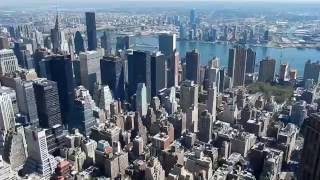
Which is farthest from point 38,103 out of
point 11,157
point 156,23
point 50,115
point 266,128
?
point 156,23

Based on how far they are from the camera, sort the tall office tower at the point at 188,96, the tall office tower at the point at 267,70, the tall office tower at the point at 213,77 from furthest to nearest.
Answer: the tall office tower at the point at 267,70
the tall office tower at the point at 213,77
the tall office tower at the point at 188,96

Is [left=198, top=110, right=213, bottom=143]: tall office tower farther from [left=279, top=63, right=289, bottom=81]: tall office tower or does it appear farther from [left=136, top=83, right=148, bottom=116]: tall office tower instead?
[left=279, top=63, right=289, bottom=81]: tall office tower

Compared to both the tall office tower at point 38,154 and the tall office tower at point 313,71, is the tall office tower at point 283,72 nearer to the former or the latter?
the tall office tower at point 313,71

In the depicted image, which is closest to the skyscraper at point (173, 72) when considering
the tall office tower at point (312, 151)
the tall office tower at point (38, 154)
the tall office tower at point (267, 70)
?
the tall office tower at point (267, 70)

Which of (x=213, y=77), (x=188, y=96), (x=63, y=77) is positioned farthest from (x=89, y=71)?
(x=213, y=77)

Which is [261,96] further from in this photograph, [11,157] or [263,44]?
[263,44]

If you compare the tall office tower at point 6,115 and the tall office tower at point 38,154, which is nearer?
the tall office tower at point 38,154
